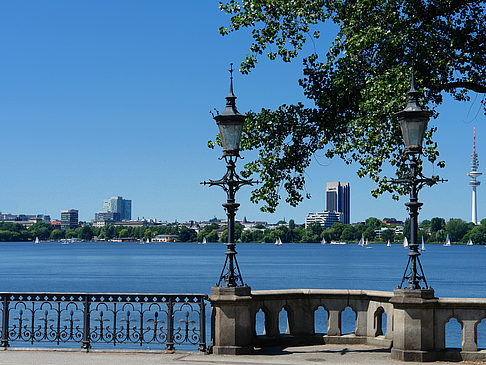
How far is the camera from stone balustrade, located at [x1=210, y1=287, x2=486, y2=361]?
13180 millimetres

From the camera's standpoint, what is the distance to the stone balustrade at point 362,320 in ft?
43.2

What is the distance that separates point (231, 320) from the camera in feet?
45.0

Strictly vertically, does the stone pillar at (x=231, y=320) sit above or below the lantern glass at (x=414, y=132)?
below

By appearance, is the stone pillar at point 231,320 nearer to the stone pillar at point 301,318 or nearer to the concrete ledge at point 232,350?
the concrete ledge at point 232,350

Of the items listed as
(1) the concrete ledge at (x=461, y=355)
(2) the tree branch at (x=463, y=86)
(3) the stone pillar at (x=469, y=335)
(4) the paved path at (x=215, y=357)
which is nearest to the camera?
(4) the paved path at (x=215, y=357)

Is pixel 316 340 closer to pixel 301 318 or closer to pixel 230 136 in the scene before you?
pixel 301 318

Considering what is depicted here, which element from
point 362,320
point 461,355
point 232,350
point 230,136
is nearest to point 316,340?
point 362,320

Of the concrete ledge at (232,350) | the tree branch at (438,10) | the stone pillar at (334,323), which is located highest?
the tree branch at (438,10)

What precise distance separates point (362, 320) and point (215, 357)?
346 centimetres

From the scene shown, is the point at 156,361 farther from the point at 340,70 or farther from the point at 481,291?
the point at 481,291

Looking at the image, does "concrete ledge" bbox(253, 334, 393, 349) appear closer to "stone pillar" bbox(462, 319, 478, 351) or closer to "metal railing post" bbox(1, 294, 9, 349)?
"stone pillar" bbox(462, 319, 478, 351)

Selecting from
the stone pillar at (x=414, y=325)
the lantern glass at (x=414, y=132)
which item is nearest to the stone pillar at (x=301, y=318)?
the stone pillar at (x=414, y=325)

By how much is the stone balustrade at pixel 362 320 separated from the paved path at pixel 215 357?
1.01 feet

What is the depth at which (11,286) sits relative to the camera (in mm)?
83750
